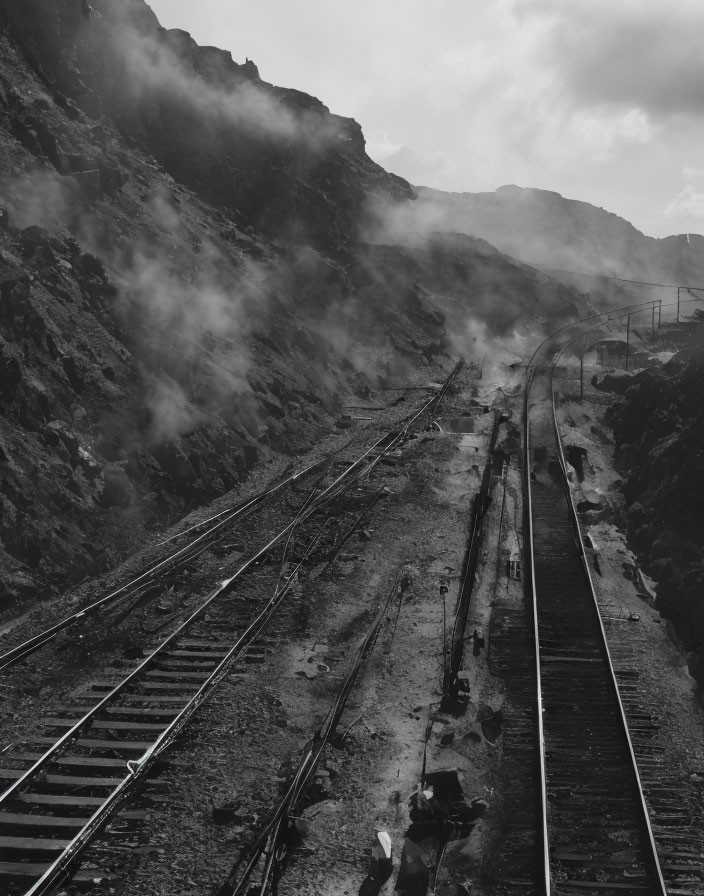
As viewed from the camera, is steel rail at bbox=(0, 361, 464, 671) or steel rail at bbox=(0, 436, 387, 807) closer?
steel rail at bbox=(0, 436, 387, 807)

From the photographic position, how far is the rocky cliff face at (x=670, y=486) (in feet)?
47.5

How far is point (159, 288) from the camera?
26.8m

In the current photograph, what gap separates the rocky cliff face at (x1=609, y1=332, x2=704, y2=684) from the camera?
1448 centimetres

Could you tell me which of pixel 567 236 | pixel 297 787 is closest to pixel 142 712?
pixel 297 787

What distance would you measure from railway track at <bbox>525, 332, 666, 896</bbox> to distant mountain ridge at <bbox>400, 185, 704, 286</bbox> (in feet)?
287

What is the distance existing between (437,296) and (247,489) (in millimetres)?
38167

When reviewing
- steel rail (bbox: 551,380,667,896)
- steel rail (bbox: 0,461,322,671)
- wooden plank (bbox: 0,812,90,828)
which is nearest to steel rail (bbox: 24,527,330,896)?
wooden plank (bbox: 0,812,90,828)

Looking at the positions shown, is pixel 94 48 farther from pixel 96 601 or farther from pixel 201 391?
pixel 96 601

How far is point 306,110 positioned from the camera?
2104 inches

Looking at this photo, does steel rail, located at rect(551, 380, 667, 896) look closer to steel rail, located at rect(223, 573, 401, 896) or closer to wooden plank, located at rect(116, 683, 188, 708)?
steel rail, located at rect(223, 573, 401, 896)

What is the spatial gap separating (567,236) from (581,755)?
427 feet

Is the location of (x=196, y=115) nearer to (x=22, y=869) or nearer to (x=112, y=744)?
(x=112, y=744)

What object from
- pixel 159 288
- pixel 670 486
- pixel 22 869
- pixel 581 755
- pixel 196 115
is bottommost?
pixel 22 869

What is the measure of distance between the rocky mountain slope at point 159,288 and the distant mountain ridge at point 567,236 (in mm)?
52995
